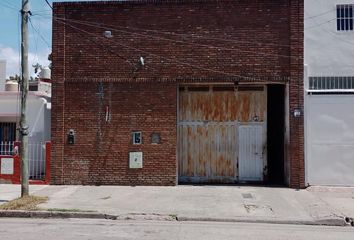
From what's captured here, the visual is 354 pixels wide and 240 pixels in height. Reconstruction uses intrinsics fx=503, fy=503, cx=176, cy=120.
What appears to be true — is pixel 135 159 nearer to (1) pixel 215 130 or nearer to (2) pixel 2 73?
(1) pixel 215 130

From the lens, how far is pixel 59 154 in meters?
18.0

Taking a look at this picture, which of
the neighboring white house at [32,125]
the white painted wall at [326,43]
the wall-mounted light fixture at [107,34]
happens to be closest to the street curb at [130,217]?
the neighboring white house at [32,125]

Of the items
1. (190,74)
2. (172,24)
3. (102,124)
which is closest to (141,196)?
(102,124)

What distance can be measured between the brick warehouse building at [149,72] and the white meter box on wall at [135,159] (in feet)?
0.12

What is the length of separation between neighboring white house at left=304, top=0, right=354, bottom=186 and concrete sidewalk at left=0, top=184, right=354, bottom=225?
911 millimetres

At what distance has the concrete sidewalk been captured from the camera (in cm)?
1265

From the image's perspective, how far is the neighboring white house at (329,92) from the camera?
17422 mm

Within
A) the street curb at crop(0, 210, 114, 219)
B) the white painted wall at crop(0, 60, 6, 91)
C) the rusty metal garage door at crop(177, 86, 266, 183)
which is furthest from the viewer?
the white painted wall at crop(0, 60, 6, 91)

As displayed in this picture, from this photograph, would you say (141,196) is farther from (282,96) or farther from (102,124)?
(282,96)

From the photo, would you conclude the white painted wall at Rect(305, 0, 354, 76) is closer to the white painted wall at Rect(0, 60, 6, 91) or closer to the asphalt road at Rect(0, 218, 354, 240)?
the asphalt road at Rect(0, 218, 354, 240)

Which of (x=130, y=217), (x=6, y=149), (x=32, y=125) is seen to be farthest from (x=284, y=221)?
(x=6, y=149)

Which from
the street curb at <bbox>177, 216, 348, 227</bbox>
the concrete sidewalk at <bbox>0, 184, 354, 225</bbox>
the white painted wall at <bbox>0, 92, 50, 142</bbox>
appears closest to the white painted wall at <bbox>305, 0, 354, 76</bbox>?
the concrete sidewalk at <bbox>0, 184, 354, 225</bbox>

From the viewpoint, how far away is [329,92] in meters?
17.5

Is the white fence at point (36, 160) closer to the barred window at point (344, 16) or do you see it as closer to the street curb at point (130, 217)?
the street curb at point (130, 217)
